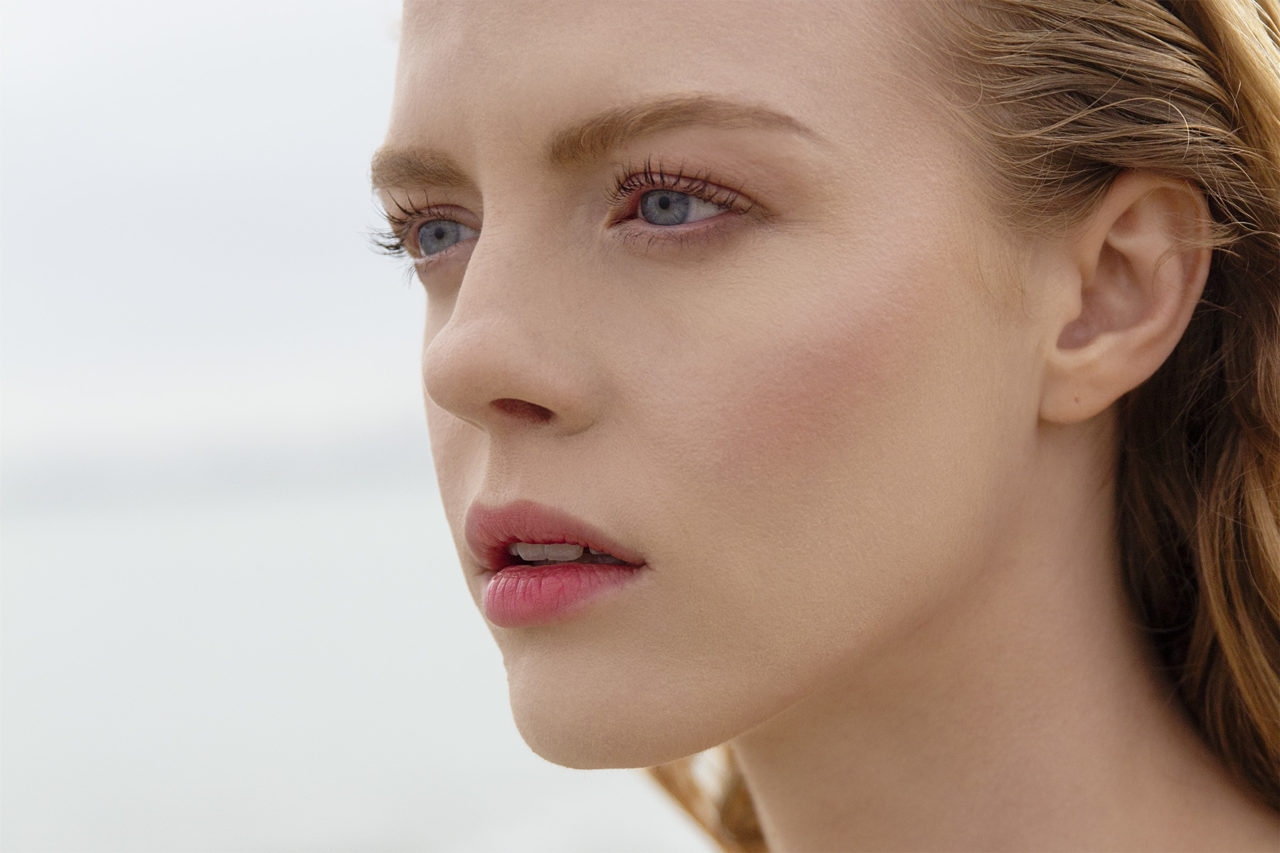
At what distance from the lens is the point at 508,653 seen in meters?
1.53

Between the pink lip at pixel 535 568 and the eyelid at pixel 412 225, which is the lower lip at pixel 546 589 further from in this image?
the eyelid at pixel 412 225

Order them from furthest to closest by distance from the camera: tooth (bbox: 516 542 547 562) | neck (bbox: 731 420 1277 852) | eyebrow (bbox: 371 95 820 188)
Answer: neck (bbox: 731 420 1277 852) → tooth (bbox: 516 542 547 562) → eyebrow (bbox: 371 95 820 188)

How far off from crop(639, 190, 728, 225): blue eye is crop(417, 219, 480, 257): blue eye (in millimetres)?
318

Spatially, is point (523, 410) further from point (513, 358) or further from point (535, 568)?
point (535, 568)

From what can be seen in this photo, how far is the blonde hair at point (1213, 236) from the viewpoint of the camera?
1.48 m

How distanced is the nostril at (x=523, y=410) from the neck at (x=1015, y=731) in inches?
19.3

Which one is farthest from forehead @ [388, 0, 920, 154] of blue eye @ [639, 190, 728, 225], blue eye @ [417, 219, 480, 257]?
blue eye @ [417, 219, 480, 257]

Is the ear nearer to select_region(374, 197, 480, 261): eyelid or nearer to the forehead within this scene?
the forehead

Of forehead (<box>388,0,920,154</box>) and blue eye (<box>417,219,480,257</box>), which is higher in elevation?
blue eye (<box>417,219,480,257</box>)

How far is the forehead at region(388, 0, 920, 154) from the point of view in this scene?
138 centimetres

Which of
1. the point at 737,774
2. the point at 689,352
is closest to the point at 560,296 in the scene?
the point at 689,352

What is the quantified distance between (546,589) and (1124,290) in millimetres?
763

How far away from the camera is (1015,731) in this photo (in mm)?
1617

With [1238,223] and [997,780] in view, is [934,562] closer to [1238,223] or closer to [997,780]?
[997,780]
